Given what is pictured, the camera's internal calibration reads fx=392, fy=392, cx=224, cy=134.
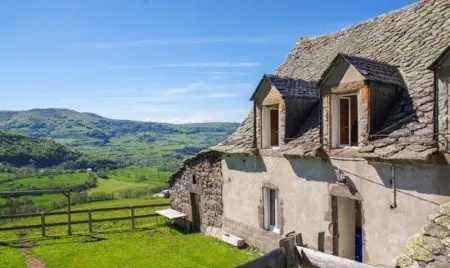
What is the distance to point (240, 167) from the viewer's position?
15.2m

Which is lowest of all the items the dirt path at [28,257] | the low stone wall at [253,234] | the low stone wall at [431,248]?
the dirt path at [28,257]

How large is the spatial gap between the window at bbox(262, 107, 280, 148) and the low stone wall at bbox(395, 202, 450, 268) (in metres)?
7.50

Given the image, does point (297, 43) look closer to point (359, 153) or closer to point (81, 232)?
point (359, 153)

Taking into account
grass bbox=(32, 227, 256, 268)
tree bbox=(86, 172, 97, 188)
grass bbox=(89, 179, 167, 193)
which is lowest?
grass bbox=(89, 179, 167, 193)

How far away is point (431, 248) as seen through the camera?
6.14 m

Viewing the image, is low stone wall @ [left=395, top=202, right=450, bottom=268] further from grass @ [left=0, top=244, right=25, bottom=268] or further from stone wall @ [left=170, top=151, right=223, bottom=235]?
grass @ [left=0, top=244, right=25, bottom=268]

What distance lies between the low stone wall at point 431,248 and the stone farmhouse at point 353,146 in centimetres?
183

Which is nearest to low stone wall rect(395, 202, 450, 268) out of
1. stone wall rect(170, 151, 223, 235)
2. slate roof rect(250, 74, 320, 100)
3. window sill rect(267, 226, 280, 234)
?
slate roof rect(250, 74, 320, 100)

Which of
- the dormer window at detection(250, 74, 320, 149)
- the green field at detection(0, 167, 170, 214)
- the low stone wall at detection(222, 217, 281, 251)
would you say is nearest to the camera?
the dormer window at detection(250, 74, 320, 149)

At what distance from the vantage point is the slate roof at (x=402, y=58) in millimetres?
9117

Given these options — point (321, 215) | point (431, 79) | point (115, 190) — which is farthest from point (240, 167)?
point (115, 190)

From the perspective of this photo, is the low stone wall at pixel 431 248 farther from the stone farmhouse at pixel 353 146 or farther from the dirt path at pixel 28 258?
the dirt path at pixel 28 258

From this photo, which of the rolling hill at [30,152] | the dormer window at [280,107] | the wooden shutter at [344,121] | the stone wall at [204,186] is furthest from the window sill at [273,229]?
the rolling hill at [30,152]

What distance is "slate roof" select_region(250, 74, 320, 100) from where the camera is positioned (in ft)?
42.7
